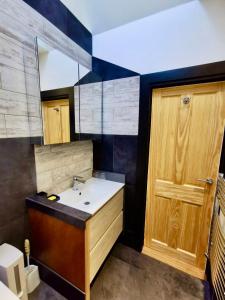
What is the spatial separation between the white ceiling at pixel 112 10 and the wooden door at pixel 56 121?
882mm

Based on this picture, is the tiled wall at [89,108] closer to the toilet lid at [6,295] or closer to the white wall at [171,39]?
the white wall at [171,39]

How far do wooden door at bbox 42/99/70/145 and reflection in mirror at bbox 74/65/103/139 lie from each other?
155 millimetres

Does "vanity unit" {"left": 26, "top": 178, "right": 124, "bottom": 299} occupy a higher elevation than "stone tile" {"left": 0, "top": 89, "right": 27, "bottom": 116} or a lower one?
lower

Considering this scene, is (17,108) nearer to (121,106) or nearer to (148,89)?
(121,106)

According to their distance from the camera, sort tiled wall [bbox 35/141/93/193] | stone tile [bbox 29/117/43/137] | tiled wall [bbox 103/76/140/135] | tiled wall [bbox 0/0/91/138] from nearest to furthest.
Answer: tiled wall [bbox 0/0/91/138] < stone tile [bbox 29/117/43/137] < tiled wall [bbox 35/141/93/193] < tiled wall [bbox 103/76/140/135]

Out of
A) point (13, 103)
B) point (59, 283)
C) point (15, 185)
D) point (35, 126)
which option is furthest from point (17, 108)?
point (59, 283)

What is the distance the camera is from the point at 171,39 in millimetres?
1395

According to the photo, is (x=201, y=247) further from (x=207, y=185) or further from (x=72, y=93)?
(x=72, y=93)

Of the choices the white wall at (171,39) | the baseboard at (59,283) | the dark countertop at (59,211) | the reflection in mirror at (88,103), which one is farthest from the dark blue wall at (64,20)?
the baseboard at (59,283)

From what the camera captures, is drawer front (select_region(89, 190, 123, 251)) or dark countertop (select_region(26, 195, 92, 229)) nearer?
dark countertop (select_region(26, 195, 92, 229))

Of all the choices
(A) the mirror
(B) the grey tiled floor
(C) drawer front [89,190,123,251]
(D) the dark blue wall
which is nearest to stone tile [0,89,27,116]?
(A) the mirror

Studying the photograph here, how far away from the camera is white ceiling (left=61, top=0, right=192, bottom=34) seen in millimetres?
1317

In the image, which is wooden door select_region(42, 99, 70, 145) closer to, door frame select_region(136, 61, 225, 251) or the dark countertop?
the dark countertop

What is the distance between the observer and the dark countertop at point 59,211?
42.4 inches
